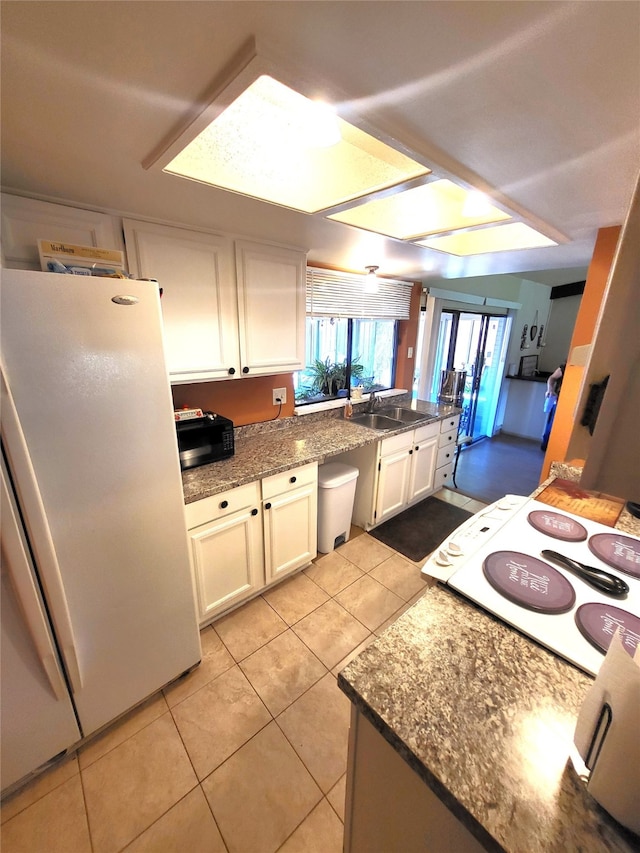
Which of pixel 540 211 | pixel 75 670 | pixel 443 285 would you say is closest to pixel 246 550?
pixel 75 670

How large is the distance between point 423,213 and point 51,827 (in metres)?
2.88

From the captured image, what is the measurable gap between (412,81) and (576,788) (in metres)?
1.37

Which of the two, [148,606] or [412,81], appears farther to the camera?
[148,606]

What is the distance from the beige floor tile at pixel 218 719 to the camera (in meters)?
1.31

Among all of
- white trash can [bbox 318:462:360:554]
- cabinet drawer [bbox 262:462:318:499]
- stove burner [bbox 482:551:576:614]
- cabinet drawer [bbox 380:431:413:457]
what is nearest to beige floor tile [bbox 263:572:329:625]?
white trash can [bbox 318:462:360:554]

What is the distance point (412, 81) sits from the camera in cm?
67

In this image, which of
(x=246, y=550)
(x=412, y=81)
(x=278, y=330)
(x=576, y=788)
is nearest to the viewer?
(x=576, y=788)

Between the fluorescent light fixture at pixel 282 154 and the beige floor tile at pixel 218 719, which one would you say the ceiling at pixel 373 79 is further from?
the beige floor tile at pixel 218 719

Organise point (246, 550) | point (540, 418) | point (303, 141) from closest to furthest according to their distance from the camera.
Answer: point (303, 141) < point (246, 550) < point (540, 418)

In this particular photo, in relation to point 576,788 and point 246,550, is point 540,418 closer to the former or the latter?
point 246,550

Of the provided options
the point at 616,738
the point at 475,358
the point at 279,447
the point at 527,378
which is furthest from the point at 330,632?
the point at 527,378

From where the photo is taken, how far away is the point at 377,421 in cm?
306

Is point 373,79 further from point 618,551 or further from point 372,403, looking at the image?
point 372,403

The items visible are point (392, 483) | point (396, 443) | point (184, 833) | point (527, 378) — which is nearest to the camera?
point (184, 833)
